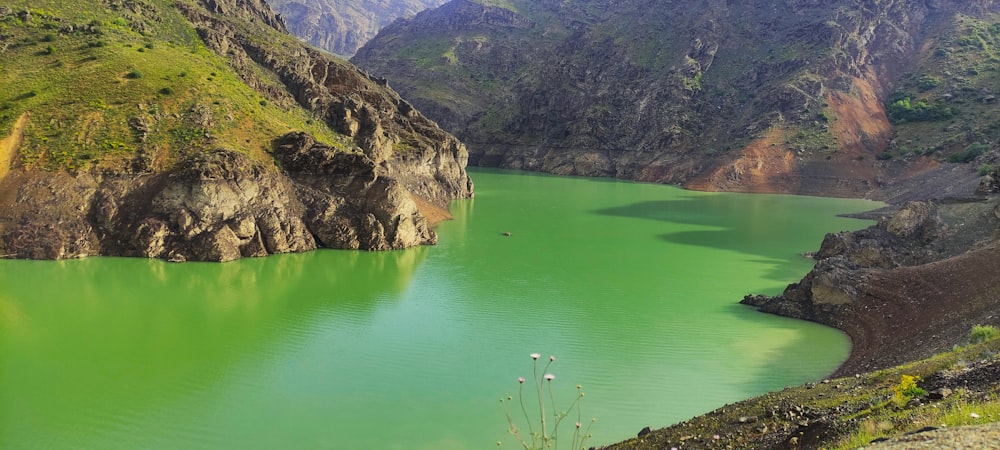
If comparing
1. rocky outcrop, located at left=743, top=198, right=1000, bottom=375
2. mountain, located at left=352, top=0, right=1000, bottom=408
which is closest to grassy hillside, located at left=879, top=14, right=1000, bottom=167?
mountain, located at left=352, top=0, right=1000, bottom=408

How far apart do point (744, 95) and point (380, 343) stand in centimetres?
10222

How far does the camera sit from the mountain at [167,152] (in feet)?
115

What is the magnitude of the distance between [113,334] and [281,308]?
21.1 ft

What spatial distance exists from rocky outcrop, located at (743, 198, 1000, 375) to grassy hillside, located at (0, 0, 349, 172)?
34591 millimetres

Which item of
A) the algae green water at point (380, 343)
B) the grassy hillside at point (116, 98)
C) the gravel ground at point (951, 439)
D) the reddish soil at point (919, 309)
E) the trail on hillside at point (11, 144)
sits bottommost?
the algae green water at point (380, 343)

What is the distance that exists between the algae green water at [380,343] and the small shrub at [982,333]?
436 cm

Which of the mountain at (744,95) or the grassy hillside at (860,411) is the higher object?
the mountain at (744,95)

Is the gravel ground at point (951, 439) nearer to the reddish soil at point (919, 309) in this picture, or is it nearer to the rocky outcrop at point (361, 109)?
the reddish soil at point (919, 309)

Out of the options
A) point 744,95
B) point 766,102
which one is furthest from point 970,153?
point 744,95

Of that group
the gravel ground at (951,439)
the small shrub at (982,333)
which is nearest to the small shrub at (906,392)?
the gravel ground at (951,439)

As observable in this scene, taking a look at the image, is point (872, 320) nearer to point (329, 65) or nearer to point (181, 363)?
point (181, 363)

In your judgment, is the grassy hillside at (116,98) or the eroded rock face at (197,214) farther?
the grassy hillside at (116,98)

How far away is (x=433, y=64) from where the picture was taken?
15612cm

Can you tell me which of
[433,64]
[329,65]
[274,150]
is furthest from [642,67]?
[274,150]
